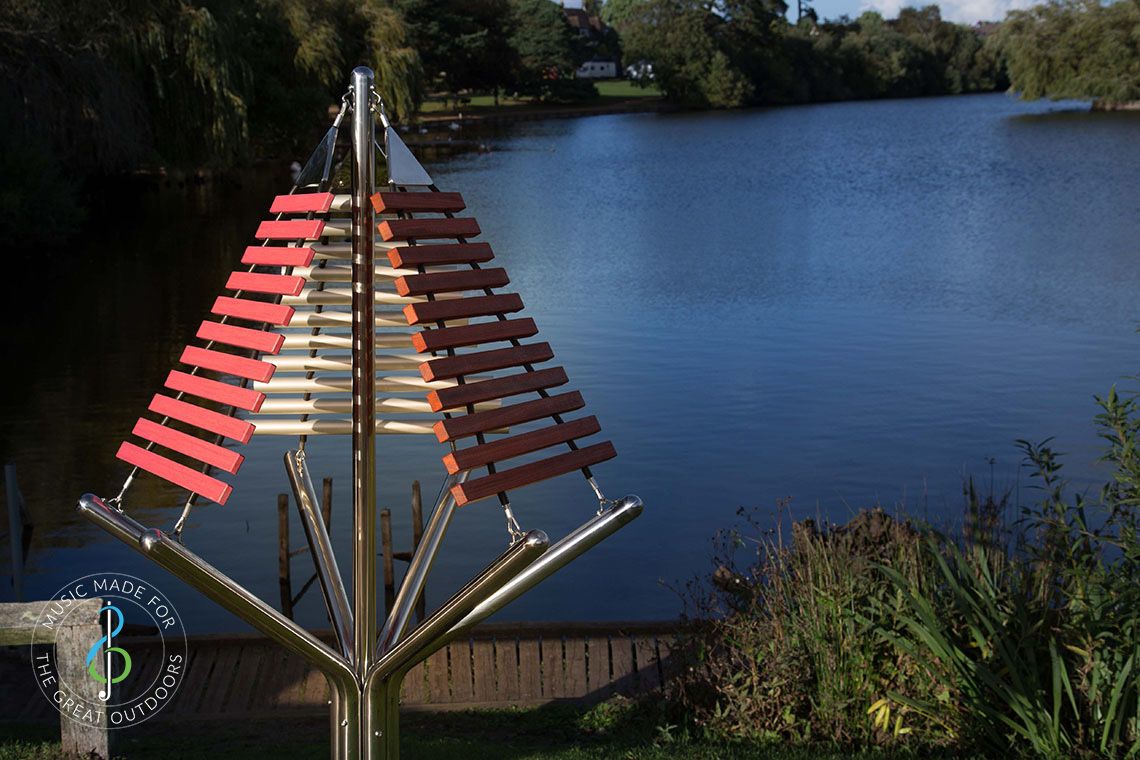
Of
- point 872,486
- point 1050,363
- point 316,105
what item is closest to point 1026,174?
point 316,105

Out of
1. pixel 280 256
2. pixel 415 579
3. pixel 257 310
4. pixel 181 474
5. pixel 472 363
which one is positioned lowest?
pixel 415 579

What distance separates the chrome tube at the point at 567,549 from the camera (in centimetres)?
480

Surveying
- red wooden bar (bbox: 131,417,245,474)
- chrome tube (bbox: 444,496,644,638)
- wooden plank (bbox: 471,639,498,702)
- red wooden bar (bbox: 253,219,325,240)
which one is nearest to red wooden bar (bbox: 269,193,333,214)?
red wooden bar (bbox: 253,219,325,240)

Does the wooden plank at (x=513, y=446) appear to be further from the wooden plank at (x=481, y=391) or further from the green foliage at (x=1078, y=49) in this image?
the green foliage at (x=1078, y=49)

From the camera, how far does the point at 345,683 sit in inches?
201

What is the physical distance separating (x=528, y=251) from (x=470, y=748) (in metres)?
22.3

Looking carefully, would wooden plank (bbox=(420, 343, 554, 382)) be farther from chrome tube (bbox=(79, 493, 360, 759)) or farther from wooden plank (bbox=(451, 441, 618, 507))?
chrome tube (bbox=(79, 493, 360, 759))

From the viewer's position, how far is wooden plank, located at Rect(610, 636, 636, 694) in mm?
7120

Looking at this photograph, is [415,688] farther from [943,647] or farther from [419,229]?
[419,229]

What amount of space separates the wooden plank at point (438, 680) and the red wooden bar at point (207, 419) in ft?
8.16

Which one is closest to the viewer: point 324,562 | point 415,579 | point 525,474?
point 525,474

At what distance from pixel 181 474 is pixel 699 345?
1434cm

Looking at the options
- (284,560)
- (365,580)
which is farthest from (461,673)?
(284,560)

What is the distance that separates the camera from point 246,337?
4.92 metres
